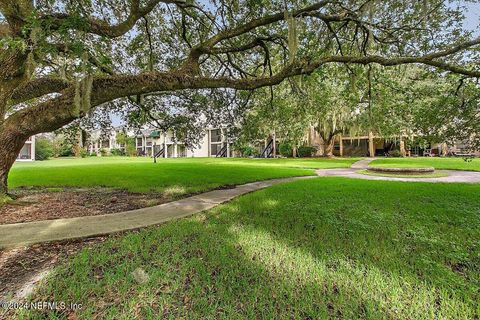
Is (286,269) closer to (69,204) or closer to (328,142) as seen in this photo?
(69,204)

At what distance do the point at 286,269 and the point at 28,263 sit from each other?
2.98 meters

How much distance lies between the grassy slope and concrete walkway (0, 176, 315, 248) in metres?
0.58

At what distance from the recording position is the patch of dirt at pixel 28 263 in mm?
2258

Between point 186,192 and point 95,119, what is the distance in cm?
500

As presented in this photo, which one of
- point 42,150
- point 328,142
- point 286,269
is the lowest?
point 286,269

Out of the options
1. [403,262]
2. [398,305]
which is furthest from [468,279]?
[398,305]

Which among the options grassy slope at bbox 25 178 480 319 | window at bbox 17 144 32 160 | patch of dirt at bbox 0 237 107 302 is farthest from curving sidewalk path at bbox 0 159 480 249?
window at bbox 17 144 32 160

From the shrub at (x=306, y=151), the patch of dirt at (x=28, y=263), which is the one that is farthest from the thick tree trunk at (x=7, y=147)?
the shrub at (x=306, y=151)

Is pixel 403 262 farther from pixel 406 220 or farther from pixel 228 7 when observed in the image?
pixel 228 7

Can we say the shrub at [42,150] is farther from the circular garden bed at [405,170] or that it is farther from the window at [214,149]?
the circular garden bed at [405,170]

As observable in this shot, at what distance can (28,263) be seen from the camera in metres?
2.74

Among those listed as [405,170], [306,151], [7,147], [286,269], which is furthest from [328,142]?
[7,147]

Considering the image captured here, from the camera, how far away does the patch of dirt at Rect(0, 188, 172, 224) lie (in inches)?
185

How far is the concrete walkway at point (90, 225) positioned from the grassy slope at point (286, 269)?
575 millimetres
